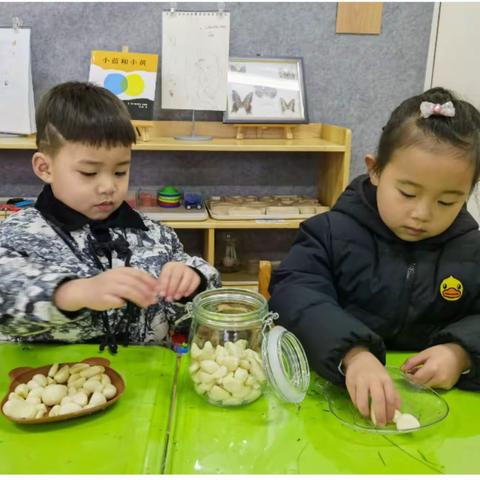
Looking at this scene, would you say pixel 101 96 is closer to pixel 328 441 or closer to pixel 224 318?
pixel 224 318

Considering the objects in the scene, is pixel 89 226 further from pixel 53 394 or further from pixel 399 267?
pixel 399 267

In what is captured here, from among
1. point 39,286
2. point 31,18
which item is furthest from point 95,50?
point 39,286

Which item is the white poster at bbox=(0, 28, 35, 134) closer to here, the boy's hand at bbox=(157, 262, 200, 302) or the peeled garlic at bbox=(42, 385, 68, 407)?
the boy's hand at bbox=(157, 262, 200, 302)

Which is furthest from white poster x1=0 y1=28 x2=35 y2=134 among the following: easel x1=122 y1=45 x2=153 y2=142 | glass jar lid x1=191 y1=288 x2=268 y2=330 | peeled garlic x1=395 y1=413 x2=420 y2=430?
peeled garlic x1=395 y1=413 x2=420 y2=430

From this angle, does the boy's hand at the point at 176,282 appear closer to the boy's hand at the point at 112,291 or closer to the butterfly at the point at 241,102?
the boy's hand at the point at 112,291

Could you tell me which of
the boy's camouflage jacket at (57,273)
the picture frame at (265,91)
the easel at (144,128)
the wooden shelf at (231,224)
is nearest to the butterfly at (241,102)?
the picture frame at (265,91)

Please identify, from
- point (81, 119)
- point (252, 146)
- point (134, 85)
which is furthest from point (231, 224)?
point (81, 119)

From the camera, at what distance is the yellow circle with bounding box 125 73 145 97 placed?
193cm

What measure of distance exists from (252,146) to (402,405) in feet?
4.44

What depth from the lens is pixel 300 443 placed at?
1.93ft

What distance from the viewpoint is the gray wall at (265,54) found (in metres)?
1.99

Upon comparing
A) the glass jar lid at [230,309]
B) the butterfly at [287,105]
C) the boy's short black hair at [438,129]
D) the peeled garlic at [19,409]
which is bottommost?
the peeled garlic at [19,409]

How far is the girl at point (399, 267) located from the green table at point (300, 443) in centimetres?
5

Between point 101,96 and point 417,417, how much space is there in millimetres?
717
